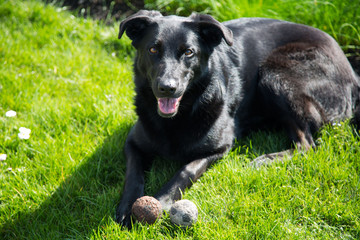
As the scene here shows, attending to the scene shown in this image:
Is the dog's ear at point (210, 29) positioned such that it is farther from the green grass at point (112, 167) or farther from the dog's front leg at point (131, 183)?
the dog's front leg at point (131, 183)

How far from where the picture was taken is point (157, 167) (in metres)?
2.96

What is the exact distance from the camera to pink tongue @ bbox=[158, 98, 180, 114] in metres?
2.60

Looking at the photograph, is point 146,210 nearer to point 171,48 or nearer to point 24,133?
point 171,48

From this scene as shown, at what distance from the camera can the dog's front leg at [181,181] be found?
8.21ft

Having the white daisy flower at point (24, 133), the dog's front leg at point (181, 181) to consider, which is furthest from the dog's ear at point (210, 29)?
the white daisy flower at point (24, 133)

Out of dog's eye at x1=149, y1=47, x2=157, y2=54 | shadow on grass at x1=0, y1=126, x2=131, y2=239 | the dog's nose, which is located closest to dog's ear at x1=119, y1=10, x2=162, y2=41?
dog's eye at x1=149, y1=47, x2=157, y2=54

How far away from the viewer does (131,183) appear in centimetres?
264

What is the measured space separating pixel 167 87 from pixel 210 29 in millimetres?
665

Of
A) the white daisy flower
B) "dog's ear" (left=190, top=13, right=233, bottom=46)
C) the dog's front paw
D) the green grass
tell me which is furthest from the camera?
the white daisy flower

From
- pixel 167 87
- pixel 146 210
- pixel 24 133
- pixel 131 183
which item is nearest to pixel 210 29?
pixel 167 87

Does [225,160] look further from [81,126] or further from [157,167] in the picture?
[81,126]

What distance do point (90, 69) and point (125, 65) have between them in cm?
41

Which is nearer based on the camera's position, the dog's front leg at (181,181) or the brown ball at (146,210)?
the brown ball at (146,210)

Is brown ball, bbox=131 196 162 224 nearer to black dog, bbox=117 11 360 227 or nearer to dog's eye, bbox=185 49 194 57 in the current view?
black dog, bbox=117 11 360 227
